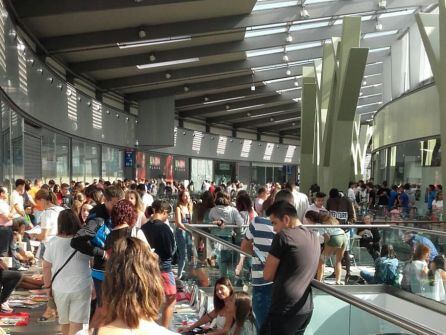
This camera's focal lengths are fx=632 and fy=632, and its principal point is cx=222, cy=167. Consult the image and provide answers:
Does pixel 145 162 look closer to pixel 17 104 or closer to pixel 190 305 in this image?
pixel 17 104

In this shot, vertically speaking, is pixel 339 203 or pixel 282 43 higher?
pixel 282 43

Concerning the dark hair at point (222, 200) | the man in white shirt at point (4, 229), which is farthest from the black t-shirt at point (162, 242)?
the dark hair at point (222, 200)

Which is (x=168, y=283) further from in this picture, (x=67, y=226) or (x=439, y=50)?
(x=439, y=50)

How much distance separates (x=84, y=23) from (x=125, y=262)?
19.7m

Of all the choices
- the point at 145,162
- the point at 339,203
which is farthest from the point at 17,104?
the point at 145,162

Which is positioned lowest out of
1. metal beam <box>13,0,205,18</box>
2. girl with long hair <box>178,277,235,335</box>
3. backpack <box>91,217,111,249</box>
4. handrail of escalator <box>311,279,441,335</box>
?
girl with long hair <box>178,277,235,335</box>

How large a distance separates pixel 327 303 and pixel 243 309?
1589 mm

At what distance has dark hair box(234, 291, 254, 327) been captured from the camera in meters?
6.40

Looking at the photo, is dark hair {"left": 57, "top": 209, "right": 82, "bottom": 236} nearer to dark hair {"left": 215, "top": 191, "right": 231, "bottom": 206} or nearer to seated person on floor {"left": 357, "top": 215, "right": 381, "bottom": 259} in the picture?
dark hair {"left": 215, "top": 191, "right": 231, "bottom": 206}

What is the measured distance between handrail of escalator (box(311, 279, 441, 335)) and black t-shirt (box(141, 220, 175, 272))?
7.82 feet

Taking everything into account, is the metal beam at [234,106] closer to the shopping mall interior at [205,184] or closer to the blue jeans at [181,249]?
the shopping mall interior at [205,184]

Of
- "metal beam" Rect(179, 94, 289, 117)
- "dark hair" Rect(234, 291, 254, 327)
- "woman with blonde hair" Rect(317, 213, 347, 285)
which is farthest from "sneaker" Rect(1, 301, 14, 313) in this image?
"metal beam" Rect(179, 94, 289, 117)

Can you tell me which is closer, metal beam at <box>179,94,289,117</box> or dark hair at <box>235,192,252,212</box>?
dark hair at <box>235,192,252,212</box>

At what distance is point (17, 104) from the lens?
1711 cm
